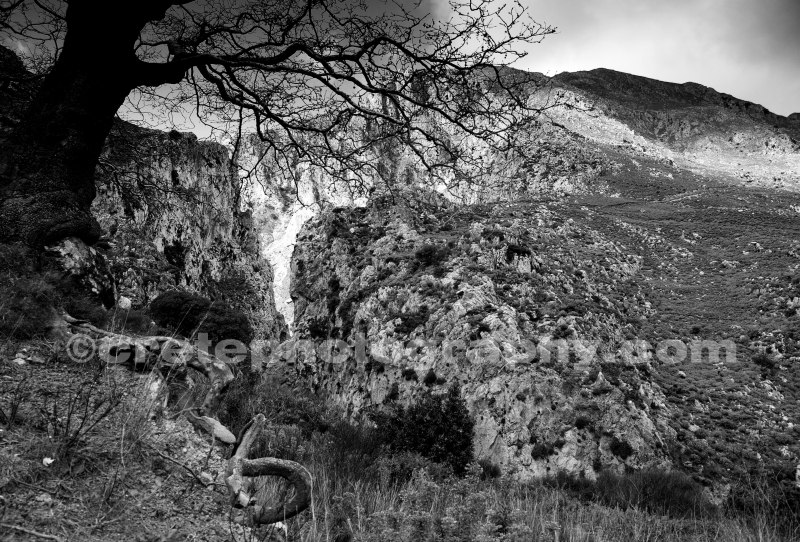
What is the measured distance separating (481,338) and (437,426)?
3861 mm

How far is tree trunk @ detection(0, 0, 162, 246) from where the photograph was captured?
386 cm

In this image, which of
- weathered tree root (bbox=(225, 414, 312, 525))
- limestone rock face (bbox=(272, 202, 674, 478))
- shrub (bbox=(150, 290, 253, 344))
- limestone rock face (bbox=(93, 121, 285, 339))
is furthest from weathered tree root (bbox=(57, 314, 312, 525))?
shrub (bbox=(150, 290, 253, 344))

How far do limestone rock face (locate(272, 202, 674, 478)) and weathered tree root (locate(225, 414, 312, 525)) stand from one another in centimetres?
961

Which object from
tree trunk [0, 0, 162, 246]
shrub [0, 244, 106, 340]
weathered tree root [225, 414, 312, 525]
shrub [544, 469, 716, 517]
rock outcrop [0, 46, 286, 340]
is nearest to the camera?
weathered tree root [225, 414, 312, 525]

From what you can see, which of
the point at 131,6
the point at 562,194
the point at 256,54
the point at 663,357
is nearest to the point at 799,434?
the point at 663,357

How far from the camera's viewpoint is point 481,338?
17.1m

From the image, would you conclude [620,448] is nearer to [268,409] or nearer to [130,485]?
[268,409]

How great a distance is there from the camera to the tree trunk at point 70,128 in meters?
3.86

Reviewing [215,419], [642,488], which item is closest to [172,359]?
[215,419]

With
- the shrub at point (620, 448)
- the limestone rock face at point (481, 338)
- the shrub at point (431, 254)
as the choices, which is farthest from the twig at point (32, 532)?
the shrub at point (431, 254)

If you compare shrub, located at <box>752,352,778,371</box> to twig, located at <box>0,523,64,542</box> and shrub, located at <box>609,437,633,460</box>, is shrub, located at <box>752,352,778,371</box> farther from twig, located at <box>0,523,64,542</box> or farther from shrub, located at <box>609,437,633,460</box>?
twig, located at <box>0,523,64,542</box>

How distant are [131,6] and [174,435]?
12.3ft

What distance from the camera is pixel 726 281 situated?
3525cm

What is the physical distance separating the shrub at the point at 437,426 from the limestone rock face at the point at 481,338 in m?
0.55
